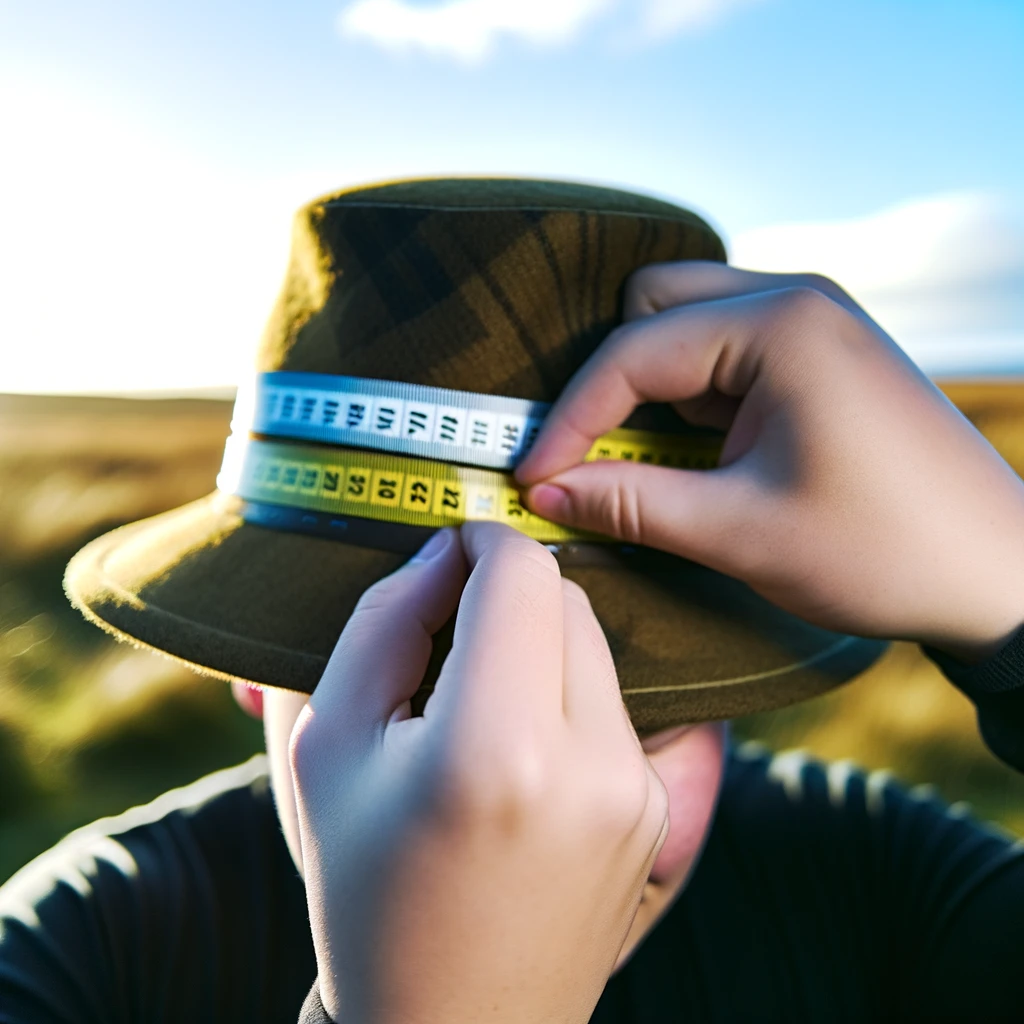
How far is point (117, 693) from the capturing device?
4.62 meters

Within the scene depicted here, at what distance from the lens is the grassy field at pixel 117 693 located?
4.34 meters

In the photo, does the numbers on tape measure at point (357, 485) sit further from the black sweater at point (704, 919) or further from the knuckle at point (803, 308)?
the black sweater at point (704, 919)

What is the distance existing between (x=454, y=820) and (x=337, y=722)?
158 mm

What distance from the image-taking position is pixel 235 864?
1538 mm

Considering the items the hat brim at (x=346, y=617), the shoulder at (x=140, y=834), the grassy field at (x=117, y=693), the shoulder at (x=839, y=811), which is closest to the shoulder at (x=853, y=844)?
the shoulder at (x=839, y=811)

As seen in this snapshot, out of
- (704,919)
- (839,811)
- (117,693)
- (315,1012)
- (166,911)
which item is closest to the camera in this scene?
(315,1012)

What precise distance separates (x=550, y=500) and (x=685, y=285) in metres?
0.28

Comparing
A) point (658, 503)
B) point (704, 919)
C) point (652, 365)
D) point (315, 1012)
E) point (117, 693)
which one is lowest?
point (117, 693)

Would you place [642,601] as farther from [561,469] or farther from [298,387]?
[298,387]

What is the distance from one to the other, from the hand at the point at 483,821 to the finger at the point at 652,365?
0.18 meters

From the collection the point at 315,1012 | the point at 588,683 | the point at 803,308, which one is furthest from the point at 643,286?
the point at 315,1012

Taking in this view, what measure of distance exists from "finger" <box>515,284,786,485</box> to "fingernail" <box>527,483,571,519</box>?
0.02m

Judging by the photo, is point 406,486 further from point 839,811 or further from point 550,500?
point 839,811

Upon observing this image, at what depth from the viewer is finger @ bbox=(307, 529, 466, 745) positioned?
692mm
